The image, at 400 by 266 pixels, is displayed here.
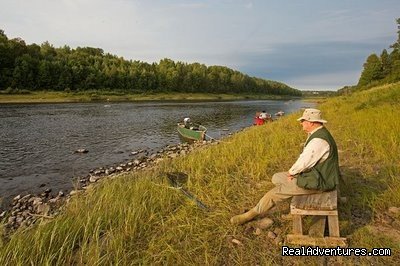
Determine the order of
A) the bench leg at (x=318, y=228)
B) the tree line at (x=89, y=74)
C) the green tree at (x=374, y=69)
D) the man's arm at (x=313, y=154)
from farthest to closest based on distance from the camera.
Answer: the tree line at (x=89, y=74) < the green tree at (x=374, y=69) < the bench leg at (x=318, y=228) < the man's arm at (x=313, y=154)

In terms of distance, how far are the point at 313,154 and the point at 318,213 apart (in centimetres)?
93

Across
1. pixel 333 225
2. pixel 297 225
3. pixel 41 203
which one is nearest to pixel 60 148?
pixel 41 203

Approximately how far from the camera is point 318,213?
4.41 metres

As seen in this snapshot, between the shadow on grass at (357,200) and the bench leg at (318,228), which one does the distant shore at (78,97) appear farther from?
the bench leg at (318,228)

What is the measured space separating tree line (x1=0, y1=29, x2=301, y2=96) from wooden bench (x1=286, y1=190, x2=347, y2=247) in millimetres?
85004

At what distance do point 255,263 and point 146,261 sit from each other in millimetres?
1564

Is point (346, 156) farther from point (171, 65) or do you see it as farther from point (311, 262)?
point (171, 65)

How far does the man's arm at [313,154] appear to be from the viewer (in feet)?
14.1

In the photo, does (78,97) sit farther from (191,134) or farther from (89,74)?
(191,134)

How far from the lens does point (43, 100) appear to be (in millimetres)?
70500

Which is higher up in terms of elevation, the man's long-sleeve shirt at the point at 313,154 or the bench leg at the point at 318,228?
the man's long-sleeve shirt at the point at 313,154

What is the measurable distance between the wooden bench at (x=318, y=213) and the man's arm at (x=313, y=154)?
1.65 feet

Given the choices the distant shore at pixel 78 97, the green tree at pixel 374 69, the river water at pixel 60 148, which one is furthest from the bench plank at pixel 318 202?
the green tree at pixel 374 69

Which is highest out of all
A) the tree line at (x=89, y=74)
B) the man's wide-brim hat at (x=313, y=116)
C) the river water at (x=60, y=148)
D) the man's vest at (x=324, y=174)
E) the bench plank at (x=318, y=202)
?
the tree line at (x=89, y=74)
